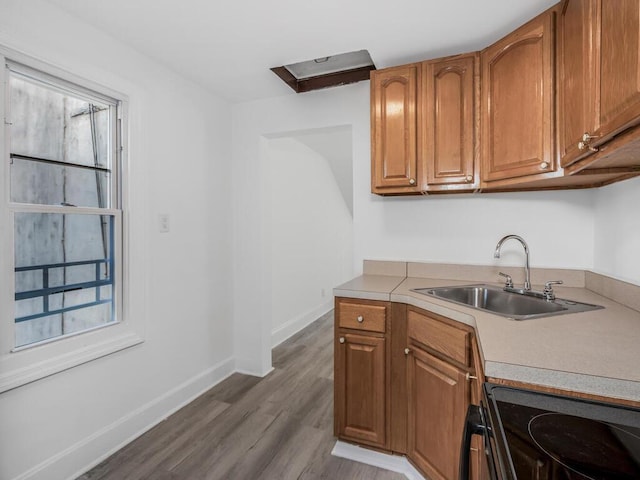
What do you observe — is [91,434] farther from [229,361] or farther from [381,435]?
[381,435]

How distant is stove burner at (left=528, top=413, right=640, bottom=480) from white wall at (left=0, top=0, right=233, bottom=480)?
193cm

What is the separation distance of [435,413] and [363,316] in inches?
21.1

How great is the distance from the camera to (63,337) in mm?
1648

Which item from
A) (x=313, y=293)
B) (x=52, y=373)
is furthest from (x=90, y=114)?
(x=313, y=293)

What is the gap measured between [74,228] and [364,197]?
175 centimetres

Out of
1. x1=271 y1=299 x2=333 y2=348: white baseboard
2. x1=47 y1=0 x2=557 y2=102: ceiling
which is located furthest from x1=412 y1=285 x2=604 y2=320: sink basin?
x1=271 y1=299 x2=333 y2=348: white baseboard

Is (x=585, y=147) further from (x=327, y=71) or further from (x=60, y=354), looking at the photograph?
(x=60, y=354)

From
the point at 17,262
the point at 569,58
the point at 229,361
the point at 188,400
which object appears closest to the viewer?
the point at 569,58

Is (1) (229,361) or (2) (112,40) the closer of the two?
(2) (112,40)

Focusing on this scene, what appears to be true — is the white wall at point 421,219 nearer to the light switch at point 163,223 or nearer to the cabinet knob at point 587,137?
the cabinet knob at point 587,137

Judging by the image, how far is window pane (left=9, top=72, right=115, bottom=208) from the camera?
60.1 inches

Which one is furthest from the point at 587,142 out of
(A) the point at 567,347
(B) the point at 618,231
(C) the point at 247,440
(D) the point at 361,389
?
(C) the point at 247,440

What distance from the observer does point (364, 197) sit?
94.3 inches

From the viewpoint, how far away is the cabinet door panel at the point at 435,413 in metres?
1.38
